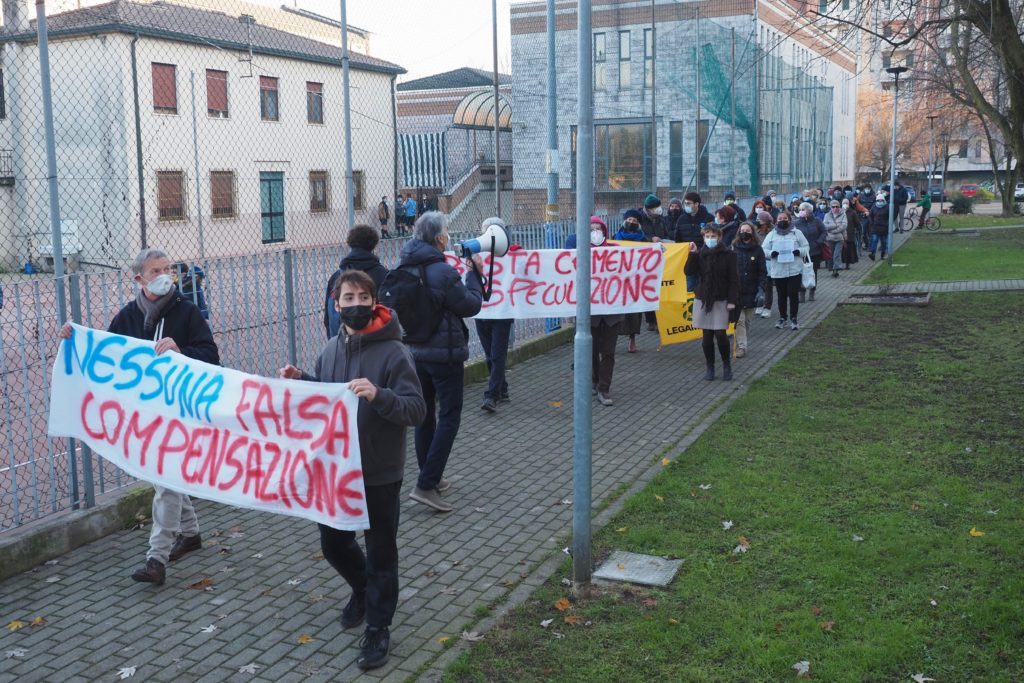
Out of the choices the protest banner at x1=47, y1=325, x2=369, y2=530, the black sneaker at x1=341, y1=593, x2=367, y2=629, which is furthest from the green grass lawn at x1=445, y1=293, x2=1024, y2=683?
the protest banner at x1=47, y1=325, x2=369, y2=530

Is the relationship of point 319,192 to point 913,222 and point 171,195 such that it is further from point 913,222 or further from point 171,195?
point 913,222

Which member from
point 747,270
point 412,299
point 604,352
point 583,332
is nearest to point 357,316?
point 583,332

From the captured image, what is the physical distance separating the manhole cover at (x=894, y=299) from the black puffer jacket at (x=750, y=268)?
5.56 meters

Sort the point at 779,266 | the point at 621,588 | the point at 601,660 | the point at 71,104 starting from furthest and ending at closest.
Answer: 1. the point at 779,266
2. the point at 71,104
3. the point at 621,588
4. the point at 601,660

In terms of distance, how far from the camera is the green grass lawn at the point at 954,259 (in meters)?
22.5

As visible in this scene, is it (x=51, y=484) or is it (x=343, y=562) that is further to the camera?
(x=51, y=484)

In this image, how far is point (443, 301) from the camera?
6.90 meters

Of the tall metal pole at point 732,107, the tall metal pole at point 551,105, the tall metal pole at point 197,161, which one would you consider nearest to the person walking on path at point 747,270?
the tall metal pole at point 551,105

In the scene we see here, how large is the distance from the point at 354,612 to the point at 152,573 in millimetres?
1336

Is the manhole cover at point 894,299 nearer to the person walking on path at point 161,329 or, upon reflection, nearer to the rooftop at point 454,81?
the person walking on path at point 161,329

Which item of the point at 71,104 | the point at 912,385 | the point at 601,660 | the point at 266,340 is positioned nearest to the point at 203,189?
the point at 71,104

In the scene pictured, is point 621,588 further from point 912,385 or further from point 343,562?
point 912,385

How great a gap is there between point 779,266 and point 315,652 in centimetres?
1109

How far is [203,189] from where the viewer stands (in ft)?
43.9
